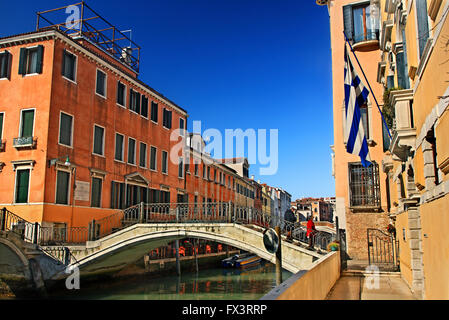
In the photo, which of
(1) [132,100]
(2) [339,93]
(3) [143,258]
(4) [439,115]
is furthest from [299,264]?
(1) [132,100]

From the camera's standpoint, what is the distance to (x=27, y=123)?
17625mm

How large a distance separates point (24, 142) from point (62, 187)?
244 centimetres

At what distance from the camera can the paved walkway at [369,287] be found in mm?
8781

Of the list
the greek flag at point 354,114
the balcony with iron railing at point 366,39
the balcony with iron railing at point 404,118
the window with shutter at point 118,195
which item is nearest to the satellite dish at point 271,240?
the balcony with iron railing at point 404,118

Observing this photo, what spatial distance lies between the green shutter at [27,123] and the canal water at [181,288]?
6.85m

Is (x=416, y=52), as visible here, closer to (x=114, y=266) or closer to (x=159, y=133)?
(x=114, y=266)

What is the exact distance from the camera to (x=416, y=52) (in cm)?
738

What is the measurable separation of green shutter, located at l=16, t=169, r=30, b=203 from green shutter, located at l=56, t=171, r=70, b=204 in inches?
46.7

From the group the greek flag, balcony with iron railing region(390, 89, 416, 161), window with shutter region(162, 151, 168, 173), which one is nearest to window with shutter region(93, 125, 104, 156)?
window with shutter region(162, 151, 168, 173)

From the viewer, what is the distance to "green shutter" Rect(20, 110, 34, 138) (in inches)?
688

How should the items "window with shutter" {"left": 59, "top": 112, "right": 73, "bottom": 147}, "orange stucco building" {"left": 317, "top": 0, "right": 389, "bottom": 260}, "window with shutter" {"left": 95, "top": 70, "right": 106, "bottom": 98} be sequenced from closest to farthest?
"orange stucco building" {"left": 317, "top": 0, "right": 389, "bottom": 260}, "window with shutter" {"left": 59, "top": 112, "right": 73, "bottom": 147}, "window with shutter" {"left": 95, "top": 70, "right": 106, "bottom": 98}

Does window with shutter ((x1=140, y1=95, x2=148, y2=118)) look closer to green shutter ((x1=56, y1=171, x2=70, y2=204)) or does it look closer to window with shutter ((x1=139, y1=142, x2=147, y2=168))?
window with shutter ((x1=139, y1=142, x2=147, y2=168))

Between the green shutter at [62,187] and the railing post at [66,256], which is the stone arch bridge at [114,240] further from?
the green shutter at [62,187]

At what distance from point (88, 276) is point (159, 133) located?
10182mm
